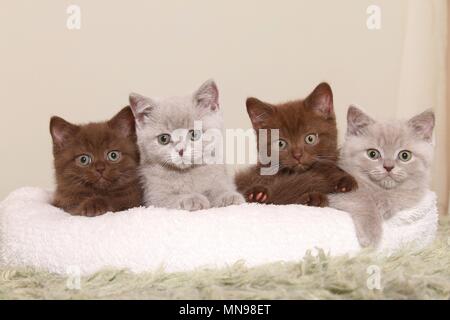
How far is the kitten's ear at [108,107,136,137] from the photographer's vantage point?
1766 mm

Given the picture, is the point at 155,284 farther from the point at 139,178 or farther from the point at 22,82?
the point at 22,82

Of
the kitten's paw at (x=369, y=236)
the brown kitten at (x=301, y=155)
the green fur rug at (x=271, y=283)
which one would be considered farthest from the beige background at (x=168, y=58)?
the green fur rug at (x=271, y=283)

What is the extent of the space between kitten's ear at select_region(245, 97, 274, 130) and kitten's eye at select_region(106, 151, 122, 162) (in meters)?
0.42

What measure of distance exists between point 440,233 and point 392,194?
459 millimetres

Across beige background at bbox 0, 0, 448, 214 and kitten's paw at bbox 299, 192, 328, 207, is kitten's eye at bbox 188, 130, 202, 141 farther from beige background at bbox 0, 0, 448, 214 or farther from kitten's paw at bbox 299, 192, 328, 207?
beige background at bbox 0, 0, 448, 214

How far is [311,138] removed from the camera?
1.71 metres

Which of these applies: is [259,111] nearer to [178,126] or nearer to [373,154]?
[178,126]

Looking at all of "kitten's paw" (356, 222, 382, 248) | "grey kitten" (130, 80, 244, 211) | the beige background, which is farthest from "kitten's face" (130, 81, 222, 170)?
the beige background

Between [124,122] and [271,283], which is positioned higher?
[124,122]

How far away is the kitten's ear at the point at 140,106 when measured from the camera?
1.69 meters

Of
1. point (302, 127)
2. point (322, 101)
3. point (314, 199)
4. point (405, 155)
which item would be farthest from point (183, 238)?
point (405, 155)

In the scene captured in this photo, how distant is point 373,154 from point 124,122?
2.53 ft
